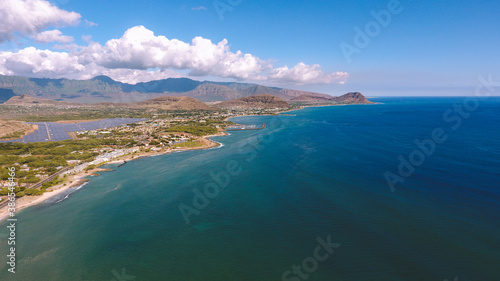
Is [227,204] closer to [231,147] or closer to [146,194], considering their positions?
[146,194]

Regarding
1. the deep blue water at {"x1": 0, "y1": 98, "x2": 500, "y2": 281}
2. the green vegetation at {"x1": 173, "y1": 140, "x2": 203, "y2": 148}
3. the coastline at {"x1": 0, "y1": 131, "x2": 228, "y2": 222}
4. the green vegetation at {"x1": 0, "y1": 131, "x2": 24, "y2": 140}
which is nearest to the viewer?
the deep blue water at {"x1": 0, "y1": 98, "x2": 500, "y2": 281}

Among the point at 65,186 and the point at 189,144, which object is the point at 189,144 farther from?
the point at 65,186

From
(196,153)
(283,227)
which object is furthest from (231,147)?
(283,227)

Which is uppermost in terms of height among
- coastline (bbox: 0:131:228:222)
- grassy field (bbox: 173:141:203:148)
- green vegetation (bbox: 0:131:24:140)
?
grassy field (bbox: 173:141:203:148)

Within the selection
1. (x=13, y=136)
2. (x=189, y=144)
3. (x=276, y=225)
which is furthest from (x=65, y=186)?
(x=13, y=136)

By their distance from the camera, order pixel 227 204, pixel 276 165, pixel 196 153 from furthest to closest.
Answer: pixel 196 153 → pixel 276 165 → pixel 227 204

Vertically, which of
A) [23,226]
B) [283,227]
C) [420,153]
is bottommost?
[23,226]

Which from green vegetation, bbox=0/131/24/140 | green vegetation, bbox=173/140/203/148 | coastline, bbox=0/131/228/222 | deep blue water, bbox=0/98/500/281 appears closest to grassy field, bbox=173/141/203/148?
green vegetation, bbox=173/140/203/148

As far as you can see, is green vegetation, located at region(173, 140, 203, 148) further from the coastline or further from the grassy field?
the coastline

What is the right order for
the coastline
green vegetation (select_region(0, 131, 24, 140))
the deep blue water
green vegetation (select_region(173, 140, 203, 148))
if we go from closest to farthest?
1. the deep blue water
2. the coastline
3. green vegetation (select_region(173, 140, 203, 148))
4. green vegetation (select_region(0, 131, 24, 140))
